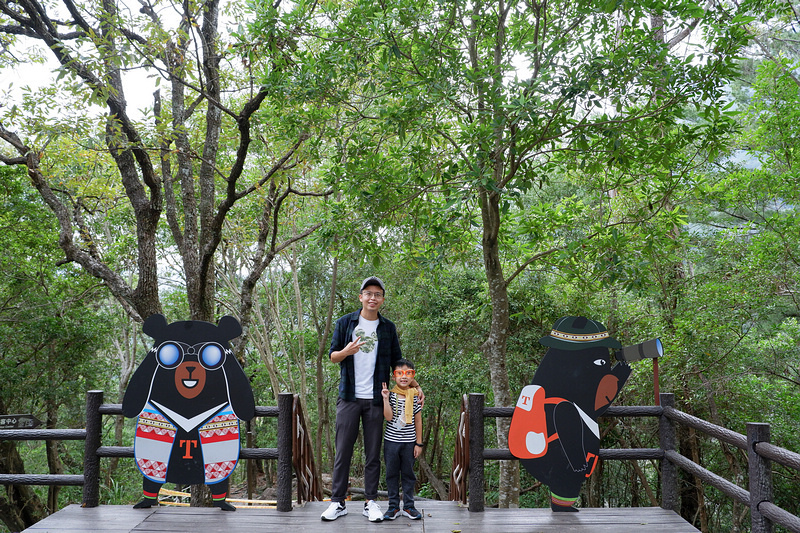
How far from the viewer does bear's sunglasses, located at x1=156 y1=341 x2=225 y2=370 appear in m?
4.20

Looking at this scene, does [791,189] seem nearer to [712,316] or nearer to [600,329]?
[712,316]

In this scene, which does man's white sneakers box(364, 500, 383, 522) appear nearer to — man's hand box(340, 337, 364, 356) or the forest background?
man's hand box(340, 337, 364, 356)

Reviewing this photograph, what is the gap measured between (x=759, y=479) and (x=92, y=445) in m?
4.64

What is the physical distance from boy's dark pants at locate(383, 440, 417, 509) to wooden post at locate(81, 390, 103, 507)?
224 cm

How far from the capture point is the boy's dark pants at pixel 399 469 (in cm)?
385

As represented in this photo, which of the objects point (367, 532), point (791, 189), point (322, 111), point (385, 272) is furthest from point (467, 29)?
point (385, 272)

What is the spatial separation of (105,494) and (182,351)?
33.3 feet

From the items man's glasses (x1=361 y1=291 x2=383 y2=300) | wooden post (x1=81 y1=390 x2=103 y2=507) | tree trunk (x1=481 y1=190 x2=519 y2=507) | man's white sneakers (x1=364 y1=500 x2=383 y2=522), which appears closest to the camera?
man's white sneakers (x1=364 y1=500 x2=383 y2=522)

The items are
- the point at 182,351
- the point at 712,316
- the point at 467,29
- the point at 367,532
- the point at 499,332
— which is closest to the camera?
the point at 367,532

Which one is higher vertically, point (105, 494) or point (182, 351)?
point (182, 351)

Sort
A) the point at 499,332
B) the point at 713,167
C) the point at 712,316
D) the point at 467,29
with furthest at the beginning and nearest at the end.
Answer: the point at 713,167
the point at 712,316
the point at 499,332
the point at 467,29

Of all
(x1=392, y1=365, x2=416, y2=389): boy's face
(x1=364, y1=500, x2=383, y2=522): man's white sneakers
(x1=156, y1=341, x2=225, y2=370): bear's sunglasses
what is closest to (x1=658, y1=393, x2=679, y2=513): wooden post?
(x1=392, y1=365, x2=416, y2=389): boy's face

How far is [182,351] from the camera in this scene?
423cm

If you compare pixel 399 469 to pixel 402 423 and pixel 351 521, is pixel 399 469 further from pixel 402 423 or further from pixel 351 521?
pixel 351 521
